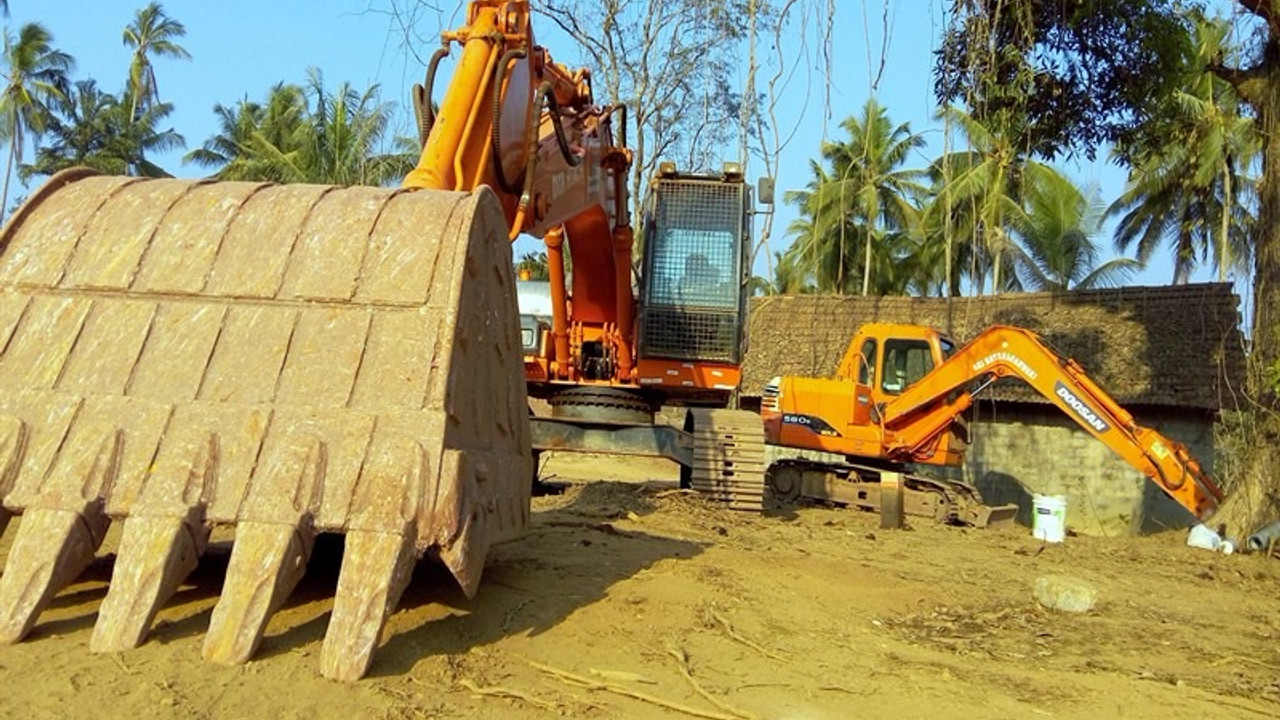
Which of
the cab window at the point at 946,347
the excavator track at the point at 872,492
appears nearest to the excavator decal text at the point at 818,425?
the excavator track at the point at 872,492

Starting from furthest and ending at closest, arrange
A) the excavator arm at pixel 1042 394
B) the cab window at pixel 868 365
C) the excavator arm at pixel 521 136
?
the cab window at pixel 868 365
the excavator arm at pixel 1042 394
the excavator arm at pixel 521 136

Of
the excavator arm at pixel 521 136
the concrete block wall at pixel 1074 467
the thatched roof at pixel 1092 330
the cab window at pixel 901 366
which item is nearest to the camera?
the excavator arm at pixel 521 136

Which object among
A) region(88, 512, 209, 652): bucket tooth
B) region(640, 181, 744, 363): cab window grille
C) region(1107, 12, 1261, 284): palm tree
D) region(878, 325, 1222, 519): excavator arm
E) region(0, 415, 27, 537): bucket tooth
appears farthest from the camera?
region(1107, 12, 1261, 284): palm tree

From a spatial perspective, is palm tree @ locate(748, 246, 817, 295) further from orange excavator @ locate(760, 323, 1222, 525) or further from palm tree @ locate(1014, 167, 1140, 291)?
orange excavator @ locate(760, 323, 1222, 525)

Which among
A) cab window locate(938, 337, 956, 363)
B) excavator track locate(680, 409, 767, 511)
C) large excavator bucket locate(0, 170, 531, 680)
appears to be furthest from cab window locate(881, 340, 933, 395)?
large excavator bucket locate(0, 170, 531, 680)

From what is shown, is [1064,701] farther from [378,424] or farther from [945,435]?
[945,435]

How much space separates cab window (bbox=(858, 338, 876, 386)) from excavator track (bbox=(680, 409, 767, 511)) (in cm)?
505

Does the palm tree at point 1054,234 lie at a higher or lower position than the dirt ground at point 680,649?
higher

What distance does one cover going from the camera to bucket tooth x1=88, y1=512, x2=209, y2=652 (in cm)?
334

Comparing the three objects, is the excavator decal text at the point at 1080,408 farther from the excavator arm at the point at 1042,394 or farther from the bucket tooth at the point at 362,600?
the bucket tooth at the point at 362,600

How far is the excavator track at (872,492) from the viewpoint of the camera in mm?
12234

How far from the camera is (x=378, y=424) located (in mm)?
3621

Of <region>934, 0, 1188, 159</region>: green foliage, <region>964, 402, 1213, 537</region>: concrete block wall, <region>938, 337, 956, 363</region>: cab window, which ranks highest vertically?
<region>934, 0, 1188, 159</region>: green foliage

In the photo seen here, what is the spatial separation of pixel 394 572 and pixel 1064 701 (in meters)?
2.35
